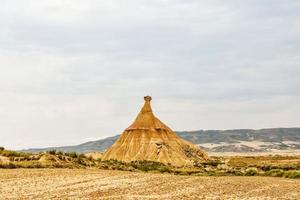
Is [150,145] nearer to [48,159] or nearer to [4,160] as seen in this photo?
[48,159]

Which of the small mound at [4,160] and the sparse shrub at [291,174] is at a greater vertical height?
the small mound at [4,160]

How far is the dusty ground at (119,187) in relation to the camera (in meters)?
27.0

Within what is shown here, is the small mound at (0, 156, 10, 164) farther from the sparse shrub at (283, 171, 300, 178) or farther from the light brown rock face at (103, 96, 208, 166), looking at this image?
the light brown rock face at (103, 96, 208, 166)

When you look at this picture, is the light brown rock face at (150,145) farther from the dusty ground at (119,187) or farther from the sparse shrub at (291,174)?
the dusty ground at (119,187)

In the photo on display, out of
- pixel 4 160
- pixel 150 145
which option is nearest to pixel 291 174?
pixel 4 160

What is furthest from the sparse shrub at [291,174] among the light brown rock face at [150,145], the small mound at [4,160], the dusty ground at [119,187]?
the light brown rock face at [150,145]

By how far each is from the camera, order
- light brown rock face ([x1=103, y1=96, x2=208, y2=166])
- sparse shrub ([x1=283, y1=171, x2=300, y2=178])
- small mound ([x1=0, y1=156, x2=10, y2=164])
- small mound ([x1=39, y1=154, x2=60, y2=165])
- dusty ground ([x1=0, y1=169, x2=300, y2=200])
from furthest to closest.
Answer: light brown rock face ([x1=103, y1=96, x2=208, y2=166]) < sparse shrub ([x1=283, y1=171, x2=300, y2=178]) < small mound ([x1=39, y1=154, x2=60, y2=165]) < small mound ([x1=0, y1=156, x2=10, y2=164]) < dusty ground ([x1=0, y1=169, x2=300, y2=200])

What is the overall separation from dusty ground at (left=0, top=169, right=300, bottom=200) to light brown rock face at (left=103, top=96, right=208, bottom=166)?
162 ft

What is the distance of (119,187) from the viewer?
30.6m

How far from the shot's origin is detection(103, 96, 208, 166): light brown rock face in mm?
88312

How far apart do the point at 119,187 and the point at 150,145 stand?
61495 mm

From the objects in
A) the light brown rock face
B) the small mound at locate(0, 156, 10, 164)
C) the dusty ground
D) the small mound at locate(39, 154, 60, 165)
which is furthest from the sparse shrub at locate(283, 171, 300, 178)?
the light brown rock face

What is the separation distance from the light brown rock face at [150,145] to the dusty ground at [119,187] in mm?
49374

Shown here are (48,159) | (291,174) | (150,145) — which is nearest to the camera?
(48,159)
